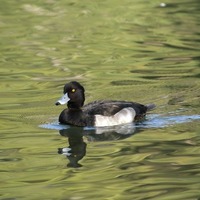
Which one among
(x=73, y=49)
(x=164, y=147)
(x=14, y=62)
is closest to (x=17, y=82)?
A: (x=14, y=62)

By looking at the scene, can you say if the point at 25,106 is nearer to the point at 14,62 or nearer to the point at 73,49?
the point at 14,62

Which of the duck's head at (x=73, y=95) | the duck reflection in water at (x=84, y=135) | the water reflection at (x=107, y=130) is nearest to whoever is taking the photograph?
the duck reflection in water at (x=84, y=135)

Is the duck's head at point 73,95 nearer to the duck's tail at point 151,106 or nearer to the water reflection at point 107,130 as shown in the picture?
the water reflection at point 107,130

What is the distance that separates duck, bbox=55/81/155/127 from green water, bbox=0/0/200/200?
0.32 m

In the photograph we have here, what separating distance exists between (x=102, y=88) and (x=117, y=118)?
8.84 feet

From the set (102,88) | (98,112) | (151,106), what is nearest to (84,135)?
(98,112)

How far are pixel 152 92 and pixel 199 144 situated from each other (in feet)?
12.8

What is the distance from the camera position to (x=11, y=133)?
1337 centimetres

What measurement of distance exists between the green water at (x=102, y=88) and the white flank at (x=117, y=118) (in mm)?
359

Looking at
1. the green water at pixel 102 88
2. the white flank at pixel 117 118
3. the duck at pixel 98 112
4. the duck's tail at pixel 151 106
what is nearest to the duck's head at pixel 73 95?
the duck at pixel 98 112

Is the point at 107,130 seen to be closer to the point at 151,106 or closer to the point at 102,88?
the point at 151,106

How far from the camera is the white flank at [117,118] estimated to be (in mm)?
13874

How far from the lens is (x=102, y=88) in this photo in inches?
655

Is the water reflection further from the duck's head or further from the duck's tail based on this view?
the duck's head
